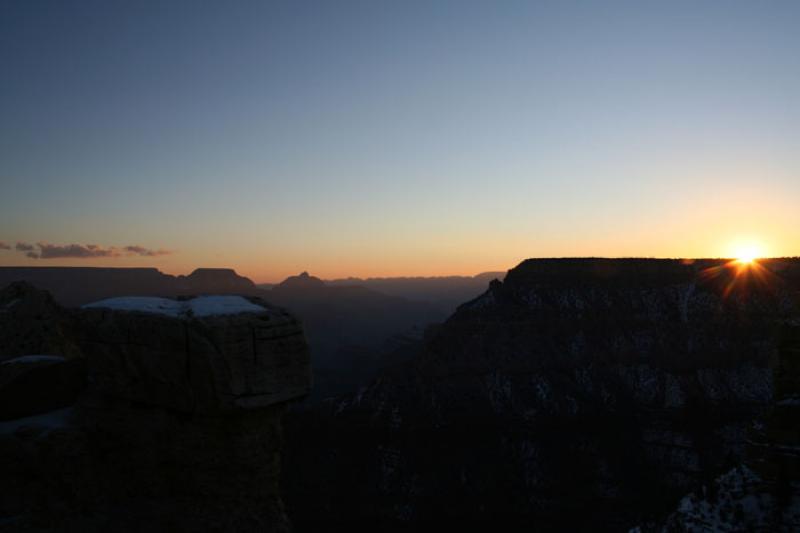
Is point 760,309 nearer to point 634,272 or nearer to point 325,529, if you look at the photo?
point 634,272

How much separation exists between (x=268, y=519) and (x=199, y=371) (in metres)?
1.82

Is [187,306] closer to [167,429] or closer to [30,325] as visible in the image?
[167,429]

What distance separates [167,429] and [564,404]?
197 ft

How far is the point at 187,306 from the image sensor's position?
5992mm

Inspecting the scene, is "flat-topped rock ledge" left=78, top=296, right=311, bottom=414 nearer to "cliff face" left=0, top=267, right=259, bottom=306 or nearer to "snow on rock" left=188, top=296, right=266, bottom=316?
"snow on rock" left=188, top=296, right=266, bottom=316

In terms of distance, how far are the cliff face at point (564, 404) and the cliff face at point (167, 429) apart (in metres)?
45.4

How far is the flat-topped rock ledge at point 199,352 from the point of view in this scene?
5.49m

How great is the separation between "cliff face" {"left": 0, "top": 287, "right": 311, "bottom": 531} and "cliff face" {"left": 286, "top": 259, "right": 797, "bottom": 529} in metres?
45.4

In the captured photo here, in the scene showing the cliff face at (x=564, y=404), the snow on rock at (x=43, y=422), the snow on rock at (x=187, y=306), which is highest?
the snow on rock at (x=187, y=306)

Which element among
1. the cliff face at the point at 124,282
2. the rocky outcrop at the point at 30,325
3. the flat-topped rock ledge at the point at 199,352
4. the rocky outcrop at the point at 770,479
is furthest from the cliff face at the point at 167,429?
the cliff face at the point at 124,282

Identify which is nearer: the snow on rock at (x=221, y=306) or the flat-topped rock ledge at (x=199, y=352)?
the flat-topped rock ledge at (x=199, y=352)

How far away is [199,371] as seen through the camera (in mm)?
5535

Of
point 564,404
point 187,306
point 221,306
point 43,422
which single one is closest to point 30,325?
point 43,422

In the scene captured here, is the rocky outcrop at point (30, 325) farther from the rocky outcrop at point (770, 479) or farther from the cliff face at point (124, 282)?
the cliff face at point (124, 282)
